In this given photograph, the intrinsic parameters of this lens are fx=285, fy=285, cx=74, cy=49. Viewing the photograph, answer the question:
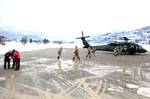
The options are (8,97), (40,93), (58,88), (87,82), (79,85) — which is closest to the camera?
(8,97)

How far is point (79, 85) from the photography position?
1432cm

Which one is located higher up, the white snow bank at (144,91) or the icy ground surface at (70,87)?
the icy ground surface at (70,87)

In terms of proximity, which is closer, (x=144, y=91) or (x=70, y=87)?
(x=144, y=91)

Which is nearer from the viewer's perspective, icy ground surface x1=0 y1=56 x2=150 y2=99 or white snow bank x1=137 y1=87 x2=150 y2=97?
icy ground surface x1=0 y1=56 x2=150 y2=99

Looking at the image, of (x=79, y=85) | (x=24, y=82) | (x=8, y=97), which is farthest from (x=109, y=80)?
(x=8, y=97)

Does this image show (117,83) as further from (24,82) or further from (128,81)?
(24,82)

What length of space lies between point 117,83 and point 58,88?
3.49 meters

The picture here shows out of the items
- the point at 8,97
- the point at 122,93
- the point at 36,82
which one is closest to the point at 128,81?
the point at 122,93

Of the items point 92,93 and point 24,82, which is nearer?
point 92,93

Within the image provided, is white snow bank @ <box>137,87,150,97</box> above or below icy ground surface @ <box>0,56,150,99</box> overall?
below

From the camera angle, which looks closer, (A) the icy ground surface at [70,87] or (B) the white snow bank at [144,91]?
(A) the icy ground surface at [70,87]

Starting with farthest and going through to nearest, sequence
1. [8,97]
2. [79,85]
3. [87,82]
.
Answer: [87,82] < [79,85] < [8,97]

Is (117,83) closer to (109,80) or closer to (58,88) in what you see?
(109,80)

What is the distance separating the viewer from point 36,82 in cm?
1510
